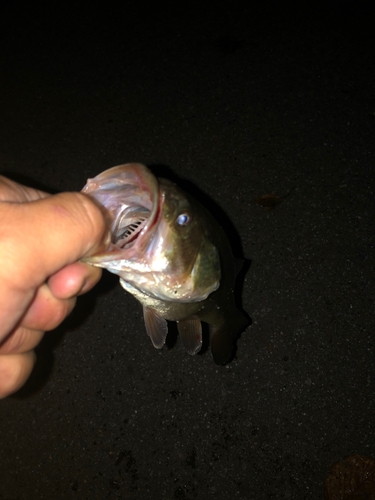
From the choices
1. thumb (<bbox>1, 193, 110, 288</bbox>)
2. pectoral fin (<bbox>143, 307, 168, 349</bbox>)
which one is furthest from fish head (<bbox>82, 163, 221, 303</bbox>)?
pectoral fin (<bbox>143, 307, 168, 349</bbox>)

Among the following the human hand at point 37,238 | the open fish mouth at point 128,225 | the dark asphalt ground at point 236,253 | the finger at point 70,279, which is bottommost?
the dark asphalt ground at point 236,253

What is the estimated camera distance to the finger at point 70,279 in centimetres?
144

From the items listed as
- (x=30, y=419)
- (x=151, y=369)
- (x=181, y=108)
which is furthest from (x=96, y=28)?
(x=30, y=419)

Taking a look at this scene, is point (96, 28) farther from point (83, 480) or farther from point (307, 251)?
point (83, 480)

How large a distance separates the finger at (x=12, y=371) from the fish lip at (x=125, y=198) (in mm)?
733

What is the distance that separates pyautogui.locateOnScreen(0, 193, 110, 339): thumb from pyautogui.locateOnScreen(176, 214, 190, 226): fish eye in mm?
299

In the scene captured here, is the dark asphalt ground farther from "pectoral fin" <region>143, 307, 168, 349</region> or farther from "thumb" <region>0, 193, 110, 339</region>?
"thumb" <region>0, 193, 110, 339</region>

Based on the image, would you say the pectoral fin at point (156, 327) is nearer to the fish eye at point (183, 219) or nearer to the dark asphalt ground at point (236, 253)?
the fish eye at point (183, 219)

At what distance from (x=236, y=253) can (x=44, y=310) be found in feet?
5.60

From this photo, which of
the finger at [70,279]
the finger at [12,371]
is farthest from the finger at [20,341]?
the finger at [70,279]

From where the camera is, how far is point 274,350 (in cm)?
268

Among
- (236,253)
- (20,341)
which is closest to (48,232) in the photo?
(20,341)

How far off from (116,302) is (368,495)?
2260 mm

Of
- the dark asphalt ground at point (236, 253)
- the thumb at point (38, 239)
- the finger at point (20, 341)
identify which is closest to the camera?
the thumb at point (38, 239)
